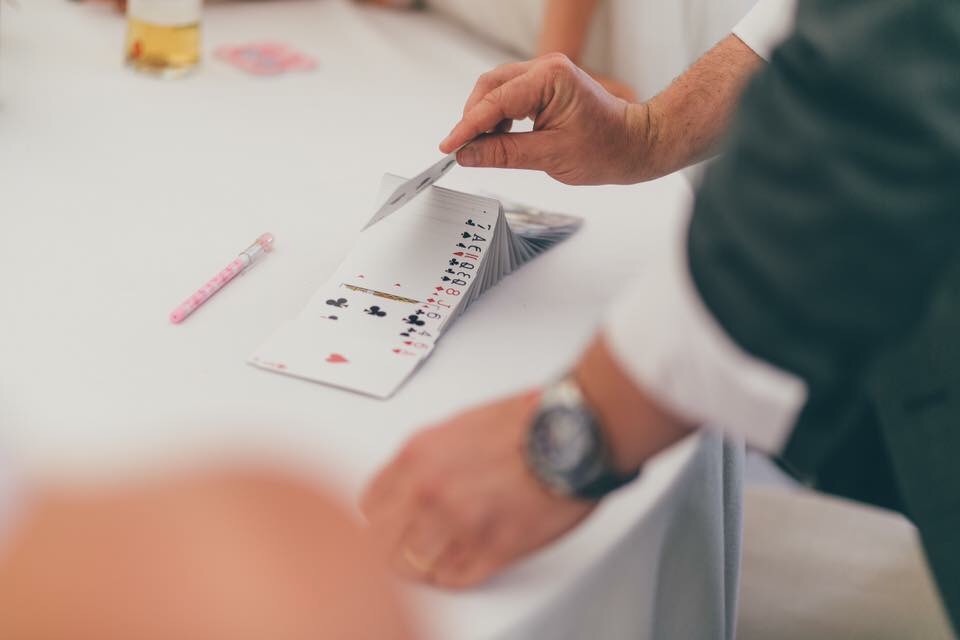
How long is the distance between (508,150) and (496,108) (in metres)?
0.05

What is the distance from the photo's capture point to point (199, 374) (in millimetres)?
801

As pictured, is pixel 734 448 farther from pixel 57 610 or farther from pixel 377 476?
pixel 57 610

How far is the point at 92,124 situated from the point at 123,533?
933 millimetres

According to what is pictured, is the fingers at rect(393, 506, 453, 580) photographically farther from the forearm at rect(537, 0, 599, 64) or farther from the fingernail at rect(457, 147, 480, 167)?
the forearm at rect(537, 0, 599, 64)

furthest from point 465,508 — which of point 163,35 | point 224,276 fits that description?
point 163,35

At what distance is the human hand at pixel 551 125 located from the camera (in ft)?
3.33

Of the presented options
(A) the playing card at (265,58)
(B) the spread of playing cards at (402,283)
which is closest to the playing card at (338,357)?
(B) the spread of playing cards at (402,283)

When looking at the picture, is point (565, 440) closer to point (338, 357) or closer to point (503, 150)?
point (338, 357)

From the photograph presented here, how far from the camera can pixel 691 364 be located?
60 cm

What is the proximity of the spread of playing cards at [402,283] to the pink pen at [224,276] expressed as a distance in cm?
9

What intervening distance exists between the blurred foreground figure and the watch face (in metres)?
0.16

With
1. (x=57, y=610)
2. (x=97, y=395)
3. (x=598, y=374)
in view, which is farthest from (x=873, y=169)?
(x=97, y=395)

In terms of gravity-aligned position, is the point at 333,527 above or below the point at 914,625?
above

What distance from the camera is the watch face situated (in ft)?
2.02
